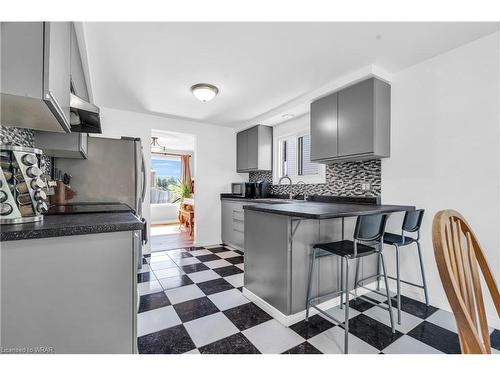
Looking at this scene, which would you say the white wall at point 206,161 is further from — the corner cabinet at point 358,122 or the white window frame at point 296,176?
the corner cabinet at point 358,122

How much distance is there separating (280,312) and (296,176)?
93.8 inches

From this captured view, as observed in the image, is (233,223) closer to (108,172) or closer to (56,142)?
(108,172)

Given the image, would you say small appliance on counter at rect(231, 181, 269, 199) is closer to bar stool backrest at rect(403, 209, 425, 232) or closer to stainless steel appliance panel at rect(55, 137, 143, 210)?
stainless steel appliance panel at rect(55, 137, 143, 210)

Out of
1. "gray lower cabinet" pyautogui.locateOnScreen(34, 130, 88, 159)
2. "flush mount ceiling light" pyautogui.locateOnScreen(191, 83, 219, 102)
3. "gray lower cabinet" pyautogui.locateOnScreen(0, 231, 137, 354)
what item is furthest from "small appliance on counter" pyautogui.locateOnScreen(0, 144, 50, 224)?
"flush mount ceiling light" pyautogui.locateOnScreen(191, 83, 219, 102)

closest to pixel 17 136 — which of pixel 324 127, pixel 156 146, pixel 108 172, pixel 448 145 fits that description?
pixel 108 172

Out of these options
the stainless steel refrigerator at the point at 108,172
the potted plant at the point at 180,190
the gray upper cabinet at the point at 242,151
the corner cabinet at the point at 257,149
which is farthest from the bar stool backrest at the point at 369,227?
the potted plant at the point at 180,190

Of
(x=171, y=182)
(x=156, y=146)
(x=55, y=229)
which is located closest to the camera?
(x=55, y=229)

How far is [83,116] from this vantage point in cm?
171

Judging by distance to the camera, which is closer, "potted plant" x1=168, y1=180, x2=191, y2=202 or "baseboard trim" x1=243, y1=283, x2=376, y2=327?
"baseboard trim" x1=243, y1=283, x2=376, y2=327

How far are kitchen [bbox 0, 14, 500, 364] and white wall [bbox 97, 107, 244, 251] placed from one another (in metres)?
0.64

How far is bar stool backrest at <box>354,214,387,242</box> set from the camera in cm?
161

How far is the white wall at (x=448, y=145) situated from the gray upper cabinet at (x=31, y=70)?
2.71 m

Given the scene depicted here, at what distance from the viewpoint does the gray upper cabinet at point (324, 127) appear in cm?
Result: 265
